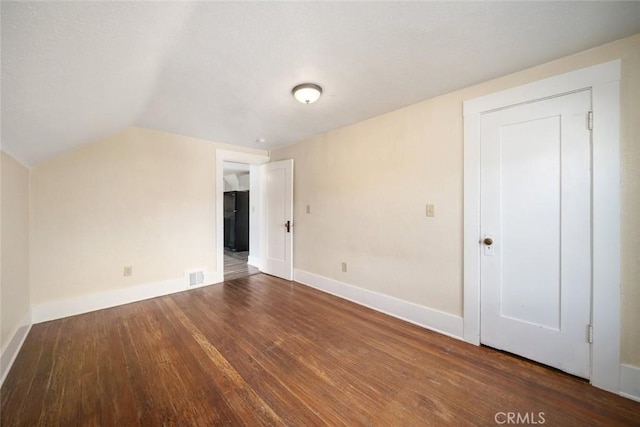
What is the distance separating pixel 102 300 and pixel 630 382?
4.90m

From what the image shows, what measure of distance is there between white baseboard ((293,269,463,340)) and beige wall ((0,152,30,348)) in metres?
3.00

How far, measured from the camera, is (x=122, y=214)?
9.79 feet

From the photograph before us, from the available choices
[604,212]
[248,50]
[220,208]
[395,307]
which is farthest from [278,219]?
[604,212]

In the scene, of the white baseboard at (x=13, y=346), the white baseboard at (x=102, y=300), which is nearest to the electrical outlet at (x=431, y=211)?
the white baseboard at (x=102, y=300)

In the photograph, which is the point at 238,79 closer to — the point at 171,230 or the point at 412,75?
the point at 412,75

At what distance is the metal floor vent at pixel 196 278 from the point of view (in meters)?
3.50

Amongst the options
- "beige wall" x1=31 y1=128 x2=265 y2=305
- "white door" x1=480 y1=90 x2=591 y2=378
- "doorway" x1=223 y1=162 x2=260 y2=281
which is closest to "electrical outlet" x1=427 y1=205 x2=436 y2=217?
"white door" x1=480 y1=90 x2=591 y2=378

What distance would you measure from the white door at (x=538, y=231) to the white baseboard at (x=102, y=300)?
384 centimetres

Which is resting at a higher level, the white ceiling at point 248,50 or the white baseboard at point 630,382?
the white ceiling at point 248,50

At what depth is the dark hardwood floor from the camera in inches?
167

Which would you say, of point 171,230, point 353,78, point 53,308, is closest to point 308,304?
point 171,230

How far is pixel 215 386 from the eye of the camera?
1.59 meters

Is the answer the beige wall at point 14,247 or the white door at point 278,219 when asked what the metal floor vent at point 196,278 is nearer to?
the white door at point 278,219

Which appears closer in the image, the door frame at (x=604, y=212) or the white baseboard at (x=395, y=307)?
the door frame at (x=604, y=212)
